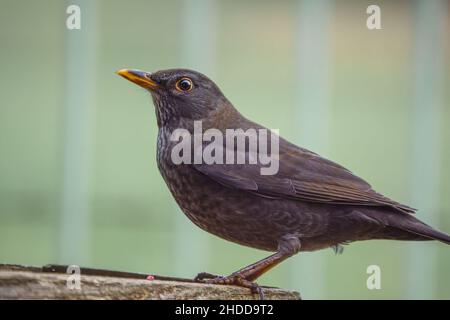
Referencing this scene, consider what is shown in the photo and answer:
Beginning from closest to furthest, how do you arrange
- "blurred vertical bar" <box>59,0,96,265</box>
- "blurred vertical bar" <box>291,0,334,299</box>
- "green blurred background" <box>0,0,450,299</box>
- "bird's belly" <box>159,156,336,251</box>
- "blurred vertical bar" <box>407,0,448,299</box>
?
"bird's belly" <box>159,156,336,251</box> < "green blurred background" <box>0,0,450,299</box> < "blurred vertical bar" <box>59,0,96,265</box> < "blurred vertical bar" <box>291,0,334,299</box> < "blurred vertical bar" <box>407,0,448,299</box>

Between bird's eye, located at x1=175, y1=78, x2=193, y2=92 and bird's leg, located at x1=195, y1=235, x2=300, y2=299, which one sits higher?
bird's eye, located at x1=175, y1=78, x2=193, y2=92

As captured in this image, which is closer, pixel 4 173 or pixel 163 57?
pixel 163 57

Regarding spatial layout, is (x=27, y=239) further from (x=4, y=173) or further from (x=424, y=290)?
(x=424, y=290)

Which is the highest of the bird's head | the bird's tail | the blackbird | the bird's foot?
the bird's head

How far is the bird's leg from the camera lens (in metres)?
3.26

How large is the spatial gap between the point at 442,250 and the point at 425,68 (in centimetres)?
169

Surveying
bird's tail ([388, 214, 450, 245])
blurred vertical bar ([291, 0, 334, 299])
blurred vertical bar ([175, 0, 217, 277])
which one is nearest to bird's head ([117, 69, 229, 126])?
bird's tail ([388, 214, 450, 245])

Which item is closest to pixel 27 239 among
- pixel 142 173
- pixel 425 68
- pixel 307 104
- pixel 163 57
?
pixel 142 173

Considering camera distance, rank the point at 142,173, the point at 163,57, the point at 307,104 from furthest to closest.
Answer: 1. the point at 307,104
2. the point at 142,173
3. the point at 163,57

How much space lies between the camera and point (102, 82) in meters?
6.61

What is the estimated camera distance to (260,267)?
340cm

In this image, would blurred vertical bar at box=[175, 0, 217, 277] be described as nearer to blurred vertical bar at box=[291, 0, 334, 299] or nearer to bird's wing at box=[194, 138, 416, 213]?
blurred vertical bar at box=[291, 0, 334, 299]

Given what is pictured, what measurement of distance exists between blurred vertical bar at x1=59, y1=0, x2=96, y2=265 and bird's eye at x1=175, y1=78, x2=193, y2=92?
291cm

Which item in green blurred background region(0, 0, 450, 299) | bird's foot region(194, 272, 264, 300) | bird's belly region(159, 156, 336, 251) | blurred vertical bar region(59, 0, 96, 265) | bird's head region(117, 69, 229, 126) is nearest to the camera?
bird's foot region(194, 272, 264, 300)
